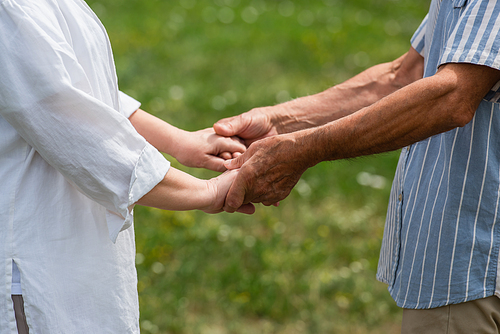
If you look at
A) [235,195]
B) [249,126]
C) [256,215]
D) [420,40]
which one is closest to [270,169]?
[235,195]

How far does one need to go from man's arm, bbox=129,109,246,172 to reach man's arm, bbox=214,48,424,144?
0.24 feet

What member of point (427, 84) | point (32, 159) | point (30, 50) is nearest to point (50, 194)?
point (32, 159)

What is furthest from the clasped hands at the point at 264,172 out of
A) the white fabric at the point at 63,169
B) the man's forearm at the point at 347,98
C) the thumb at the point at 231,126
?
the white fabric at the point at 63,169

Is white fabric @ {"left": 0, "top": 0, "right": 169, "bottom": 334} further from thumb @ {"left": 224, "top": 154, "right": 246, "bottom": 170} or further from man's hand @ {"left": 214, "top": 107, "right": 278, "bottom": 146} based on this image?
man's hand @ {"left": 214, "top": 107, "right": 278, "bottom": 146}

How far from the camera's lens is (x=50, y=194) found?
1657mm

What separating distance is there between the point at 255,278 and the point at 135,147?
242 cm

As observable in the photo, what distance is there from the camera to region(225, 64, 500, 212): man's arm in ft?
5.72

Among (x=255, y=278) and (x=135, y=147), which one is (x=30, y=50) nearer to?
(x=135, y=147)

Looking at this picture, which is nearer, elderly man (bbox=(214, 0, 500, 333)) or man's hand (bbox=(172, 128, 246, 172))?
elderly man (bbox=(214, 0, 500, 333))

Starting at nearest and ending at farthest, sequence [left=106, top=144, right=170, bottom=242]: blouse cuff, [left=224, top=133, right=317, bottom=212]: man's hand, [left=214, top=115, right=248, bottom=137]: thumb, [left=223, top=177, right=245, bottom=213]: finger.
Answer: [left=106, top=144, right=170, bottom=242]: blouse cuff < [left=224, top=133, right=317, bottom=212]: man's hand < [left=223, top=177, right=245, bottom=213]: finger < [left=214, top=115, right=248, bottom=137]: thumb

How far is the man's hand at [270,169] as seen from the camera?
85.2 inches

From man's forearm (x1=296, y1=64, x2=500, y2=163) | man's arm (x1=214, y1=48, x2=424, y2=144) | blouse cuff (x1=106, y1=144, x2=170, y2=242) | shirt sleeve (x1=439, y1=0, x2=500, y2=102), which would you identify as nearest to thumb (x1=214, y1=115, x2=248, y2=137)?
man's arm (x1=214, y1=48, x2=424, y2=144)

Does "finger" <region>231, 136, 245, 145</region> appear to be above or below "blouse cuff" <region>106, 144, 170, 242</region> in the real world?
below

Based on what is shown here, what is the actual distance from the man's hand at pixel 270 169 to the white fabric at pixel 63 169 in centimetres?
59
